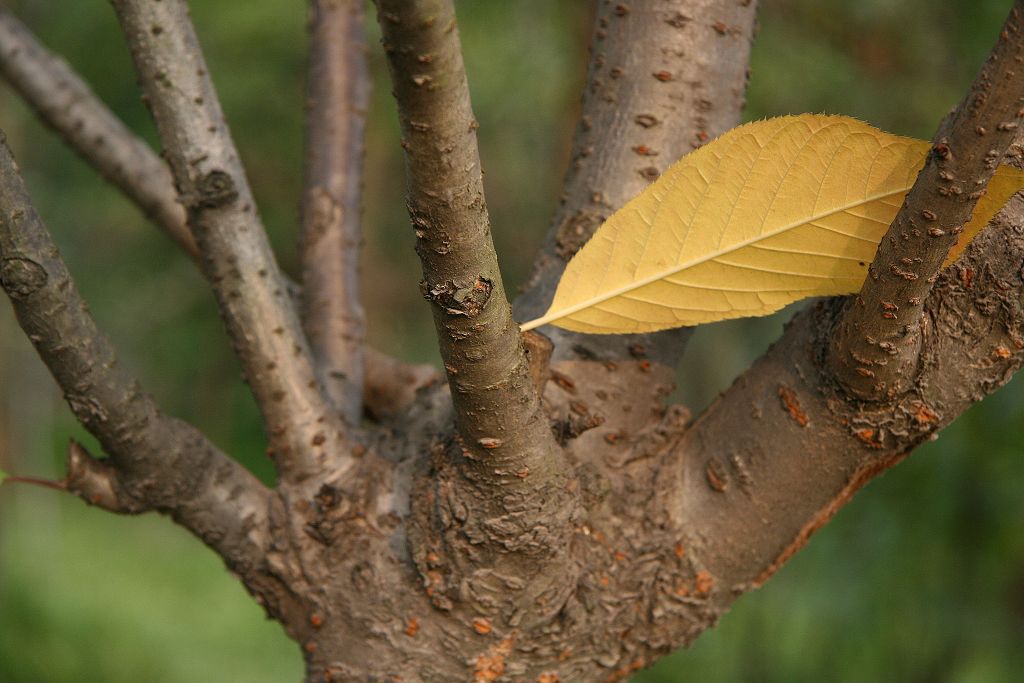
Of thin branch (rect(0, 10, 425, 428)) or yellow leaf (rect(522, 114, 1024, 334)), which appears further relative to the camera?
thin branch (rect(0, 10, 425, 428))

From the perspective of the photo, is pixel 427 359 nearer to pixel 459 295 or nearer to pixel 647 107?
pixel 647 107

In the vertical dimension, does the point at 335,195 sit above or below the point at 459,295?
below

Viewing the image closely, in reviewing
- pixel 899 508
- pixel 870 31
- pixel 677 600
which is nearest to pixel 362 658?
pixel 677 600

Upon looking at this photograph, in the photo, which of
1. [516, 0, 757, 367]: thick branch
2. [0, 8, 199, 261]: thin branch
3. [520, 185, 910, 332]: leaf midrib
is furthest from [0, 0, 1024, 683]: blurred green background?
[0, 8, 199, 261]: thin branch

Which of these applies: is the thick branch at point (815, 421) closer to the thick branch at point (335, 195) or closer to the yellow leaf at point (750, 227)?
the yellow leaf at point (750, 227)

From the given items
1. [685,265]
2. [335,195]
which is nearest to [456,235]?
[685,265]

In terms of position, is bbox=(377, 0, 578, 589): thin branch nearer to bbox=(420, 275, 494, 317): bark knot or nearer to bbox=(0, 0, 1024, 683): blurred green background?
bbox=(420, 275, 494, 317): bark knot
